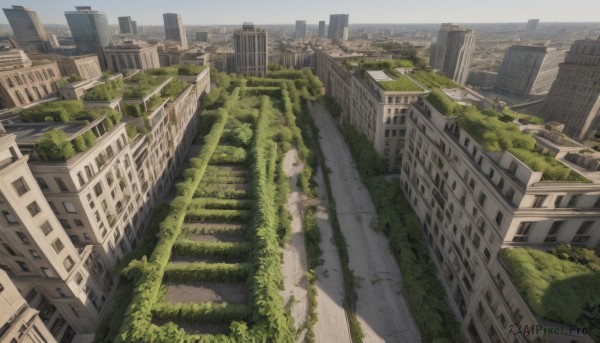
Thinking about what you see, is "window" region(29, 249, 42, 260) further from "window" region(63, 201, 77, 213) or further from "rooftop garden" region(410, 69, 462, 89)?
"rooftop garden" region(410, 69, 462, 89)

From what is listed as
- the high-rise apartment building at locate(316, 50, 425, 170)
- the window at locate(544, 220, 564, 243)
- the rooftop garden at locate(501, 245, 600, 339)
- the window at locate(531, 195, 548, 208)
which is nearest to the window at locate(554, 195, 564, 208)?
the window at locate(531, 195, 548, 208)

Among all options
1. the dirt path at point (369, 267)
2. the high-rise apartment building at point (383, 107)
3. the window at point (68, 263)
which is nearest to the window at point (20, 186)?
the window at point (68, 263)

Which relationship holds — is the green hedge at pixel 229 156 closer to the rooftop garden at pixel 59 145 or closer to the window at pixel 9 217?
the rooftop garden at pixel 59 145

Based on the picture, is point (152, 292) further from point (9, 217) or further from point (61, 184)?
point (61, 184)

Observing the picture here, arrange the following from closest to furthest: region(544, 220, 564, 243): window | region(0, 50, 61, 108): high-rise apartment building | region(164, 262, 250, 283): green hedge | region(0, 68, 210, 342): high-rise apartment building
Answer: region(544, 220, 564, 243): window → region(0, 68, 210, 342): high-rise apartment building → region(164, 262, 250, 283): green hedge → region(0, 50, 61, 108): high-rise apartment building

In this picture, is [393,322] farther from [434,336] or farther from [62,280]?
[62,280]

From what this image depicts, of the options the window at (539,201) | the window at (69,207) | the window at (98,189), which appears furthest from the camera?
the window at (98,189)
